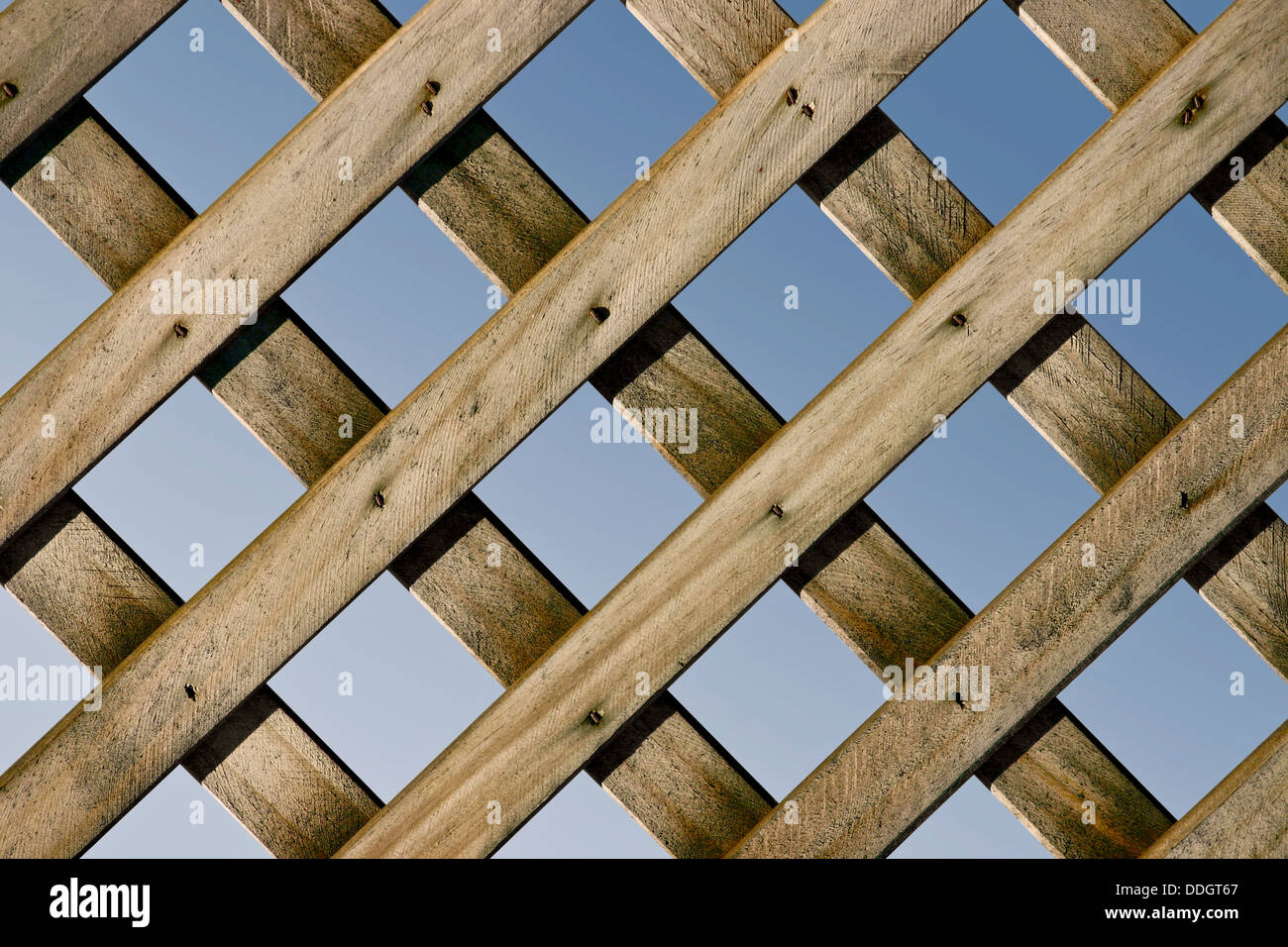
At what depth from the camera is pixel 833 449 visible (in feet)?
4.58

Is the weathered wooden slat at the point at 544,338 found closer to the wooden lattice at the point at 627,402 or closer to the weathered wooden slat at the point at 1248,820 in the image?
the wooden lattice at the point at 627,402

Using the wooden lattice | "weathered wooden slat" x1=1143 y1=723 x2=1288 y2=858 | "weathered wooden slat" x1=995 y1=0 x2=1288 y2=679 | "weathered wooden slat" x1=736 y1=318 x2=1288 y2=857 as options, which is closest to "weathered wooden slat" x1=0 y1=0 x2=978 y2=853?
the wooden lattice

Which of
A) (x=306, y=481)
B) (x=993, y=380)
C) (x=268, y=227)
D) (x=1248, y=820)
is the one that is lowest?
(x=1248, y=820)

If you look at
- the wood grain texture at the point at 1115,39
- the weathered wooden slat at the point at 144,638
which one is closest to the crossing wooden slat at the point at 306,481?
the weathered wooden slat at the point at 144,638

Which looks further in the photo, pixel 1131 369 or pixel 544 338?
pixel 1131 369

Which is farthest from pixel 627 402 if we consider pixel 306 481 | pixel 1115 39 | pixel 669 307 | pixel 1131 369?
pixel 1115 39

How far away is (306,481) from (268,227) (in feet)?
1.26

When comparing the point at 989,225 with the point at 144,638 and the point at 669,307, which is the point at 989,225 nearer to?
the point at 669,307

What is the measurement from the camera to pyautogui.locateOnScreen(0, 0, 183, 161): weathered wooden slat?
4.64 feet

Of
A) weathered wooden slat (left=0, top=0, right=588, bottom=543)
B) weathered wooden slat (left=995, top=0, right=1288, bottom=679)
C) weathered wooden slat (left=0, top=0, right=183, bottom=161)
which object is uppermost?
weathered wooden slat (left=0, top=0, right=183, bottom=161)

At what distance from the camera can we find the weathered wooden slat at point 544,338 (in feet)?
4.54

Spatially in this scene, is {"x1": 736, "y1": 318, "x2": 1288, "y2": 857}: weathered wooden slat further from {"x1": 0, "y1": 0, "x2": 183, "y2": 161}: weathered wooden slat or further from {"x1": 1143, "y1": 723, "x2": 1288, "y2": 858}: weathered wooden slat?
{"x1": 0, "y1": 0, "x2": 183, "y2": 161}: weathered wooden slat
